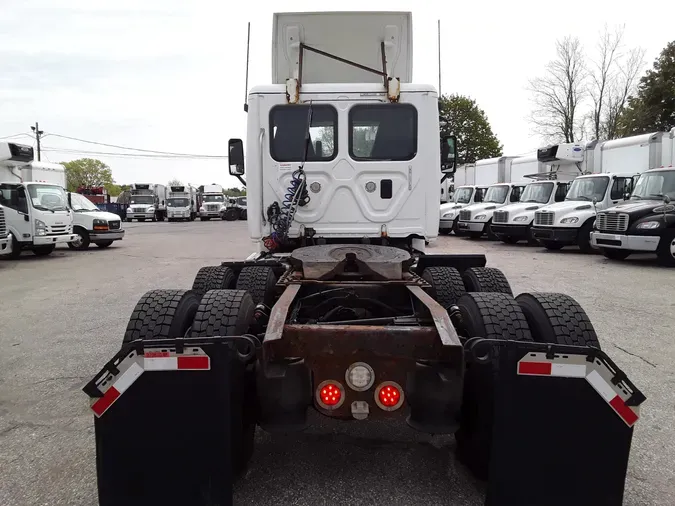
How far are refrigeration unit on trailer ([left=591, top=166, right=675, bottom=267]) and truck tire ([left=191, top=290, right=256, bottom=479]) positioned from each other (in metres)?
11.9

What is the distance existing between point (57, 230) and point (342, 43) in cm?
1245

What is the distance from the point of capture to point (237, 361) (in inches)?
97.3

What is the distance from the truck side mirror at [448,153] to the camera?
224 inches

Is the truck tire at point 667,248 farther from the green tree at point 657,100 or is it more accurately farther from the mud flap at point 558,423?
the green tree at point 657,100

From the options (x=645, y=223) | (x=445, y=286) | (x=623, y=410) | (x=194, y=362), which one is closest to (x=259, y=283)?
(x=445, y=286)

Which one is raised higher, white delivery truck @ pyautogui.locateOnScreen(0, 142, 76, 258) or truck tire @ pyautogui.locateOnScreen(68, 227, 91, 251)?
white delivery truck @ pyautogui.locateOnScreen(0, 142, 76, 258)

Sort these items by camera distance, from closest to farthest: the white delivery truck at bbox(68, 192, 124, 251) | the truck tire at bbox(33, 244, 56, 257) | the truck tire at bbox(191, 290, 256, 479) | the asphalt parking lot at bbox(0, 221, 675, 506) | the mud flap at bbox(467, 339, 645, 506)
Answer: the mud flap at bbox(467, 339, 645, 506) < the truck tire at bbox(191, 290, 256, 479) < the asphalt parking lot at bbox(0, 221, 675, 506) < the truck tire at bbox(33, 244, 56, 257) < the white delivery truck at bbox(68, 192, 124, 251)

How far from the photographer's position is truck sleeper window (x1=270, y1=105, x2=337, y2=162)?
539 centimetres

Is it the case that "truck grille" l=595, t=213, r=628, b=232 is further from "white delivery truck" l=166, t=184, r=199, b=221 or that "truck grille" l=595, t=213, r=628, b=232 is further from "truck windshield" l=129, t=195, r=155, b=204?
"truck windshield" l=129, t=195, r=155, b=204

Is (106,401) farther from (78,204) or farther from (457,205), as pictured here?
(457,205)

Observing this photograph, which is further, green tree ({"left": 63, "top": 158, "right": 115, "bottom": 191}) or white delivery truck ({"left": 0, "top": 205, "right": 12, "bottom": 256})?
green tree ({"left": 63, "top": 158, "right": 115, "bottom": 191})

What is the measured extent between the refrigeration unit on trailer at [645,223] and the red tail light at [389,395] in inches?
465

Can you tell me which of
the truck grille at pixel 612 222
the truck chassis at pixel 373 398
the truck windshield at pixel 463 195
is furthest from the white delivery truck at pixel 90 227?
the truck chassis at pixel 373 398

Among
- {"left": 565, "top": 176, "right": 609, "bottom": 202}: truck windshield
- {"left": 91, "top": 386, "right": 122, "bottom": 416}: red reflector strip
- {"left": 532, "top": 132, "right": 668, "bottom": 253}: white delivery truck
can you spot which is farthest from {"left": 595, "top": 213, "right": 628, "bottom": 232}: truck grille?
{"left": 91, "top": 386, "right": 122, "bottom": 416}: red reflector strip
